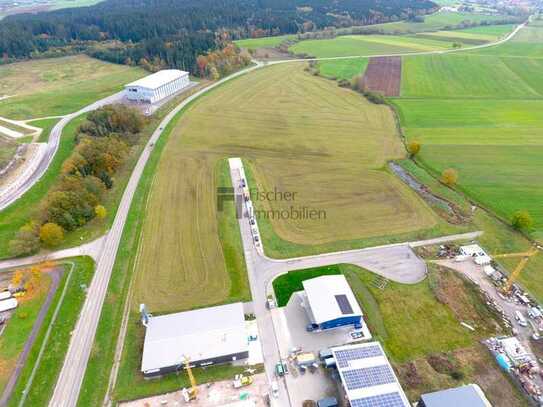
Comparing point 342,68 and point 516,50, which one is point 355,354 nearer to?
point 342,68

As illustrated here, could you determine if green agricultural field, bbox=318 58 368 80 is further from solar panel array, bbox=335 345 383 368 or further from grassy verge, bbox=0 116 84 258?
solar panel array, bbox=335 345 383 368

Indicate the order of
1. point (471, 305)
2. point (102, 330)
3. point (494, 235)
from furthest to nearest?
1. point (494, 235)
2. point (471, 305)
3. point (102, 330)

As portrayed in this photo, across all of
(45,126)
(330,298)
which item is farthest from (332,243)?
(45,126)

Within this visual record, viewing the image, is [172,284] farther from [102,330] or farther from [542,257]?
[542,257]

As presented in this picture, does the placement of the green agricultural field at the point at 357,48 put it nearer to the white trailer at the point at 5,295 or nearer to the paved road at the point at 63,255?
the paved road at the point at 63,255

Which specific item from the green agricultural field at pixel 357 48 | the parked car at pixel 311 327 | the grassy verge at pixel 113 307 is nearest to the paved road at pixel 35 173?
the grassy verge at pixel 113 307

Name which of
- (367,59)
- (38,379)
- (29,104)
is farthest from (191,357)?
(367,59)
